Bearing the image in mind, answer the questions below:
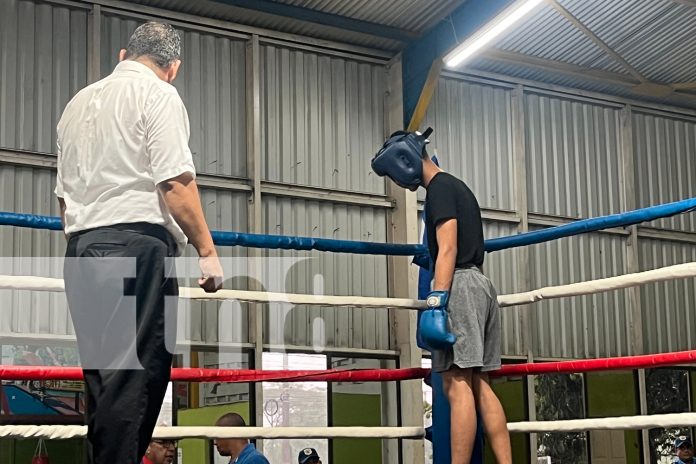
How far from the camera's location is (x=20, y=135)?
773 centimetres

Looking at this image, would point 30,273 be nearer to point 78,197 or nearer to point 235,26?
point 235,26

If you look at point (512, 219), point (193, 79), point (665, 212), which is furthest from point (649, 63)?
point (665, 212)

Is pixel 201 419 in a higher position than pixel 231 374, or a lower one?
lower

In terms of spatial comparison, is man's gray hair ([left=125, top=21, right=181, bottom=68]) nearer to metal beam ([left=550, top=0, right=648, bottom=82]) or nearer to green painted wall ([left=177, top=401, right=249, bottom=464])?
green painted wall ([left=177, top=401, right=249, bottom=464])

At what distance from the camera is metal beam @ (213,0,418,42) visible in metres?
8.44

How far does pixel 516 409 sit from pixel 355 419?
1.75 metres

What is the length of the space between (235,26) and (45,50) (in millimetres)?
1611

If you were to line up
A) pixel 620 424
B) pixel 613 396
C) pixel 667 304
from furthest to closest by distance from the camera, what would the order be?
pixel 667 304 < pixel 613 396 < pixel 620 424

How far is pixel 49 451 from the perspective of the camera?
7992 mm

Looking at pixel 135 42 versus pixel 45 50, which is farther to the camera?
pixel 45 50

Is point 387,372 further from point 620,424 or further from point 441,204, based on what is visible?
point 620,424

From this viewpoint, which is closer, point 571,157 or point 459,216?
point 459,216

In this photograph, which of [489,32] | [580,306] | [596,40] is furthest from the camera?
[580,306]

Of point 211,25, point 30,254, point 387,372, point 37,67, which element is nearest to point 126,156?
point 387,372
